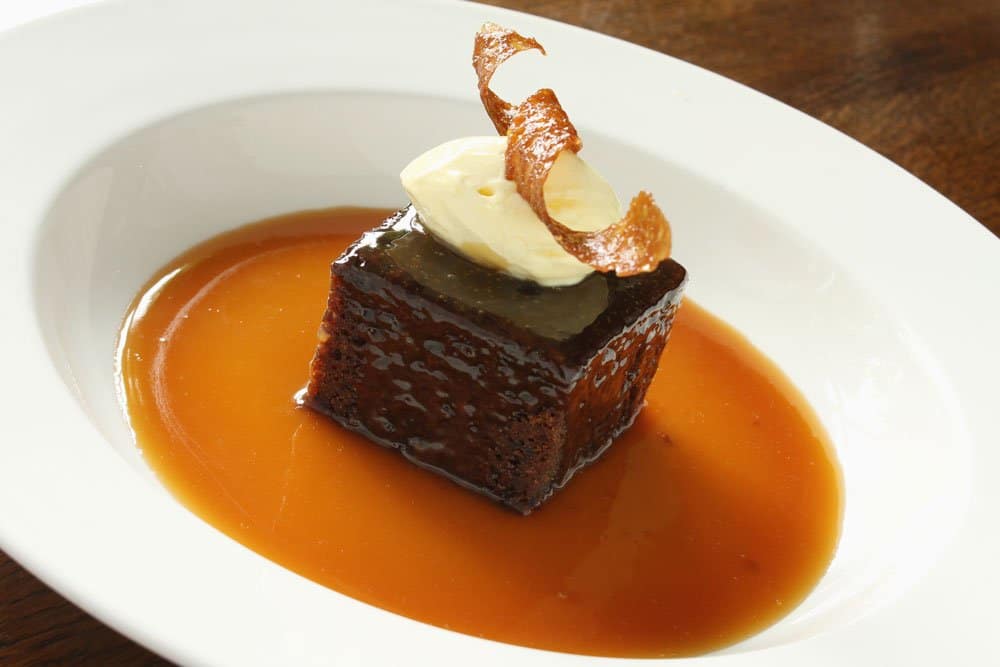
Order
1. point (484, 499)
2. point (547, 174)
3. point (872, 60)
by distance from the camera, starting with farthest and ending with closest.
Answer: point (872, 60)
point (484, 499)
point (547, 174)

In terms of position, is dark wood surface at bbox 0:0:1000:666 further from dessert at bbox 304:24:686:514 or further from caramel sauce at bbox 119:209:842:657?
dessert at bbox 304:24:686:514

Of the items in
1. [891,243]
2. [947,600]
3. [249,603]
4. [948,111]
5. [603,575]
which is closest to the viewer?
[249,603]

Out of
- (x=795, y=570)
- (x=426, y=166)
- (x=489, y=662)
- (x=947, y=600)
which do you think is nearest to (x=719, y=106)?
(x=426, y=166)

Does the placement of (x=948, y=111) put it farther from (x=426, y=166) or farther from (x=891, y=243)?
(x=426, y=166)

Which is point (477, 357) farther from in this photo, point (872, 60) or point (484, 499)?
point (872, 60)

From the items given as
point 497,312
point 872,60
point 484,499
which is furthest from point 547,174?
point 872,60

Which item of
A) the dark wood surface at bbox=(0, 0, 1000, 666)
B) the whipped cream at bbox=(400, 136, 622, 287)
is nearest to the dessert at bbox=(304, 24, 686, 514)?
the whipped cream at bbox=(400, 136, 622, 287)
